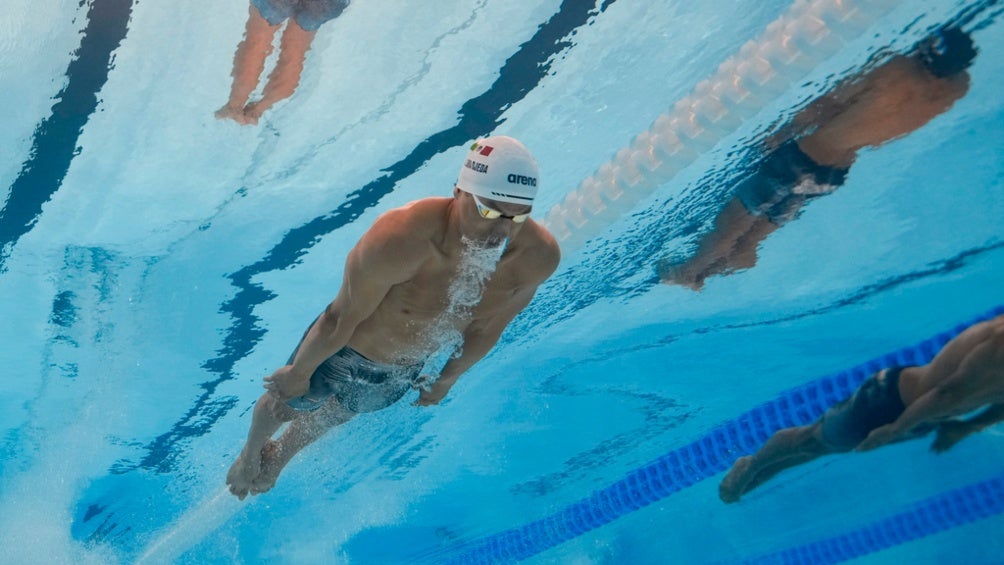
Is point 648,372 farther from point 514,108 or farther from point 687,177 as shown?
point 514,108

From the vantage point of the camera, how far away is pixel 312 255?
7.09 m

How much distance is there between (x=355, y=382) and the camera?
16.3 feet

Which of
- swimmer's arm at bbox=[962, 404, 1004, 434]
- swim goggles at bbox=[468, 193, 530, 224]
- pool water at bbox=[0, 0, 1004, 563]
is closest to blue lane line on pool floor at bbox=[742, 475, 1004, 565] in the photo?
pool water at bbox=[0, 0, 1004, 563]

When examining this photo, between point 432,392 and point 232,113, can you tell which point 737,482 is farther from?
point 232,113

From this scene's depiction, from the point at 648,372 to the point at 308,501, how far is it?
7.76 meters

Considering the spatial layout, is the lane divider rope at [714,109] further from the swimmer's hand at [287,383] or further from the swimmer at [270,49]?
the swimmer's hand at [287,383]

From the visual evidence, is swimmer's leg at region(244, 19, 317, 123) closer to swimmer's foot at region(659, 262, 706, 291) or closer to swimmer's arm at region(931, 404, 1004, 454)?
swimmer's foot at region(659, 262, 706, 291)

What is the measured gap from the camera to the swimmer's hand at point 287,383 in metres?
4.76

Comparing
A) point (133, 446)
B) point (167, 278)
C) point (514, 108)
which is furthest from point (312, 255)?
point (133, 446)

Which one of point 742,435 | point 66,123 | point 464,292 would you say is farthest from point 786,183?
point 66,123

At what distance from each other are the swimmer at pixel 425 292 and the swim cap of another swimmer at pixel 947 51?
9.17ft

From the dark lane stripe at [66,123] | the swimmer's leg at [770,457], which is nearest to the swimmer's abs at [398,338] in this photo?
the dark lane stripe at [66,123]

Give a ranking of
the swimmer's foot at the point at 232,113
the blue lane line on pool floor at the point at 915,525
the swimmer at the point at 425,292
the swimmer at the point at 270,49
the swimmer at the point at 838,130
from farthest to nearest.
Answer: the blue lane line on pool floor at the point at 915,525 → the swimmer's foot at the point at 232,113 → the swimmer at the point at 270,49 → the swimmer at the point at 838,130 → the swimmer at the point at 425,292

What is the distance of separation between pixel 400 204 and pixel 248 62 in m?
1.87
